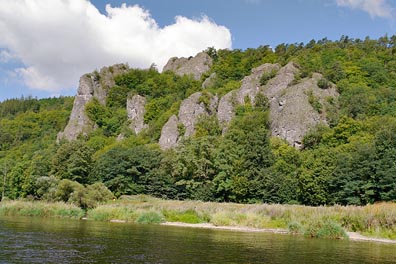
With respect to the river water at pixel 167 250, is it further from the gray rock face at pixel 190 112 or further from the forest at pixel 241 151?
the gray rock face at pixel 190 112

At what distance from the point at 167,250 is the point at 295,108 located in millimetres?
93652

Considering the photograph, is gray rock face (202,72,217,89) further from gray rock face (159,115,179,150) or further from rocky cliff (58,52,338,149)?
gray rock face (159,115,179,150)

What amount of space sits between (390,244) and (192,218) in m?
26.2

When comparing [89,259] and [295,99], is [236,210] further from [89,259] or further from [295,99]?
[295,99]

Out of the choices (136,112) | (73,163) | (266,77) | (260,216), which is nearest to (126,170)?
(73,163)

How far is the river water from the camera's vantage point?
80.4 feet

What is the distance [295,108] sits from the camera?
116 metres

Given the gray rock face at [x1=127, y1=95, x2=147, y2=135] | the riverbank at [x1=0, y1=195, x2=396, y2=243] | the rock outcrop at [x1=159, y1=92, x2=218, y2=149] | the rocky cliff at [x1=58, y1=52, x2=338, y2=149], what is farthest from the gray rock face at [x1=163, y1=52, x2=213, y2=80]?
the riverbank at [x1=0, y1=195, x2=396, y2=243]

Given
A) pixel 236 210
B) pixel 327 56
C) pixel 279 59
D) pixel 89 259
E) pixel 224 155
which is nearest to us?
pixel 89 259

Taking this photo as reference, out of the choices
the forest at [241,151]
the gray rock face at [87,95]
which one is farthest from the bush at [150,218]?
the gray rock face at [87,95]

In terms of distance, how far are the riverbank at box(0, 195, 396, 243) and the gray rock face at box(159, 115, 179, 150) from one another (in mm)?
70002

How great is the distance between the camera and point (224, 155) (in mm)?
94625

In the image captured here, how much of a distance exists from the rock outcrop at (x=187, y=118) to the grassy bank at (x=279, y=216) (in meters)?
71.4

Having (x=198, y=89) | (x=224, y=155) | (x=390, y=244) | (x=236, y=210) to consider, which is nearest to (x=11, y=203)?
(x=236, y=210)
